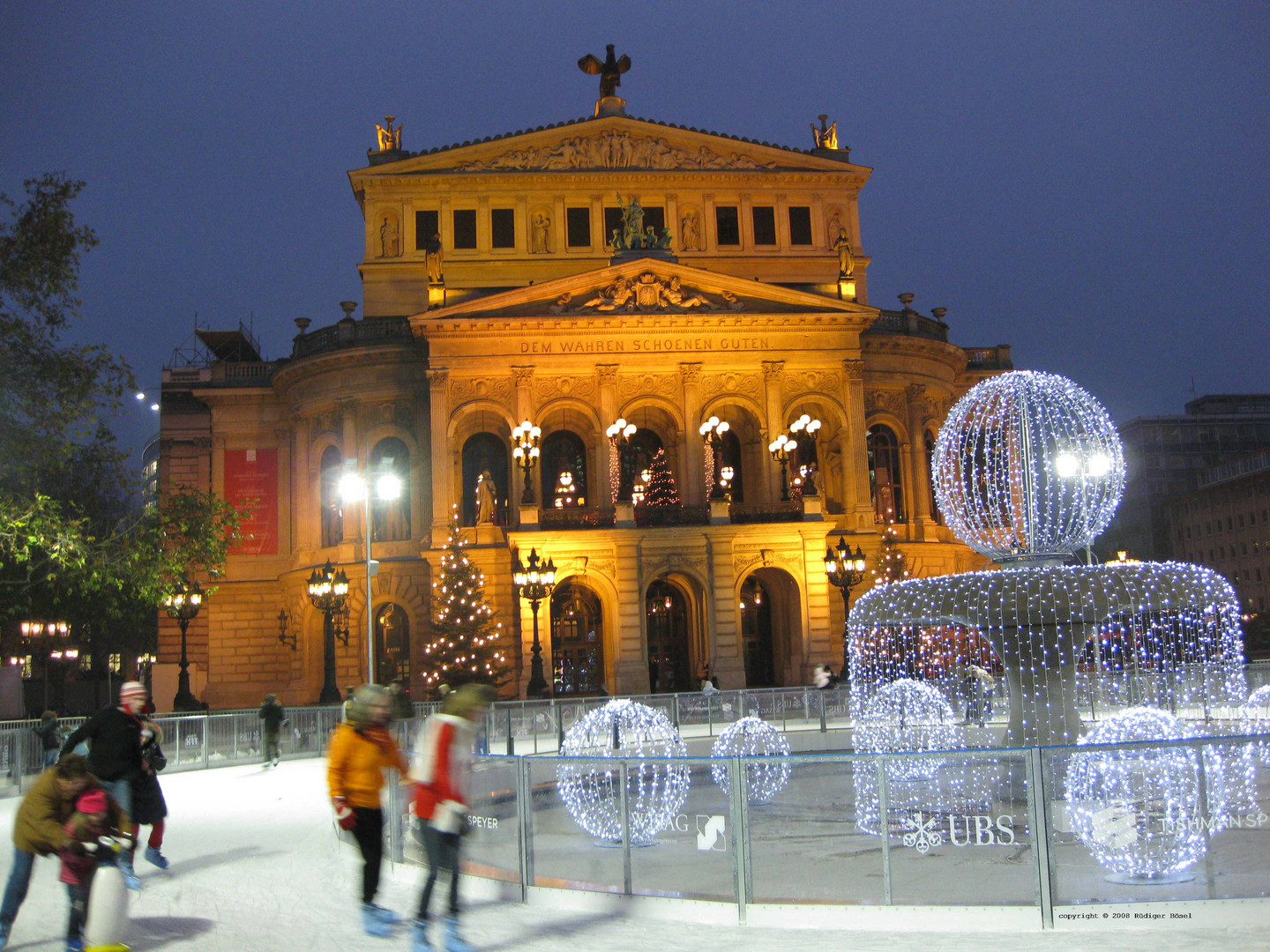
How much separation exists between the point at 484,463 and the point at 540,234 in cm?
940

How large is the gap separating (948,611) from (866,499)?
27.7m

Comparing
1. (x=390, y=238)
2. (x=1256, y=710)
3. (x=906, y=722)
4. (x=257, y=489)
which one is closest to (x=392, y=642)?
(x=257, y=489)

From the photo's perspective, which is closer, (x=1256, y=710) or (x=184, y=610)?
(x=1256, y=710)

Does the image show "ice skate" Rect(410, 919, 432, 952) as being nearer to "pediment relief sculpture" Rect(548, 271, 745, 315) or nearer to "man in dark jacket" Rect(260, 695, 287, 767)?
"man in dark jacket" Rect(260, 695, 287, 767)

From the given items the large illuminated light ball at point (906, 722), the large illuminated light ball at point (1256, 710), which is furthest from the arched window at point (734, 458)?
the large illuminated light ball at point (1256, 710)

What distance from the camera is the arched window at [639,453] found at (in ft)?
145

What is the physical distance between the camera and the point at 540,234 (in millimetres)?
48094

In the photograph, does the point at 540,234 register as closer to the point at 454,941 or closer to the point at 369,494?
the point at 369,494

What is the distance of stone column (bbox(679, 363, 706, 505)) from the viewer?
42.0 metres

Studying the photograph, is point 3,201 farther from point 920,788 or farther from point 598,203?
point 598,203

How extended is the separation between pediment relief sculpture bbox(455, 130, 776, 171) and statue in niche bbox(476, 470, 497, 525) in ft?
43.2

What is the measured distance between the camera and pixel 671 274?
42.4 m

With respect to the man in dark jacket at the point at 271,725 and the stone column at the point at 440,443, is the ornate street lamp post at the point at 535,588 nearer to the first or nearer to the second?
the stone column at the point at 440,443

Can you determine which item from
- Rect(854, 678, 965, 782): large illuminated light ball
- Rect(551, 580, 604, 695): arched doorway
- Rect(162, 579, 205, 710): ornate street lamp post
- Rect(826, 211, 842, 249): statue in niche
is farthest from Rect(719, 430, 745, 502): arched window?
Rect(162, 579, 205, 710): ornate street lamp post
